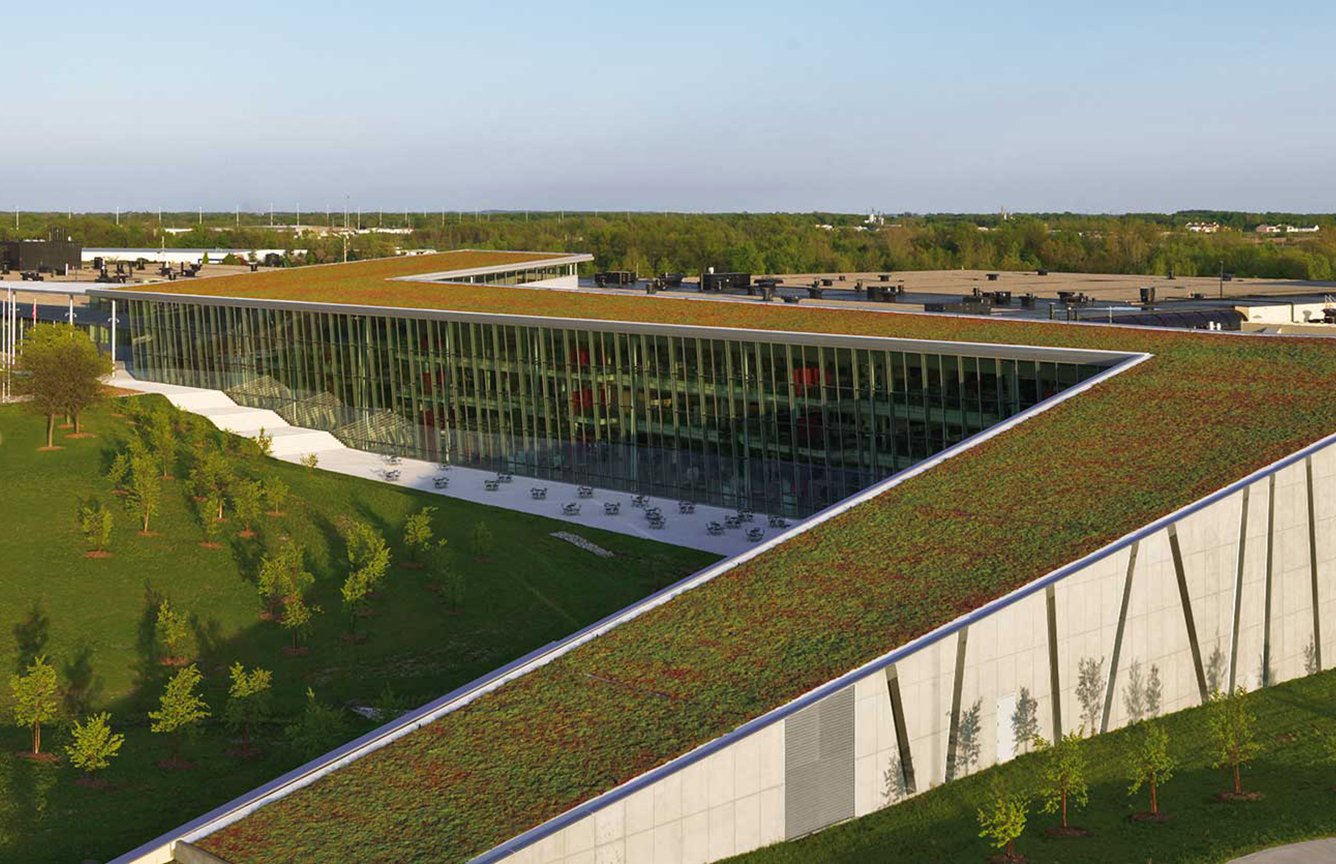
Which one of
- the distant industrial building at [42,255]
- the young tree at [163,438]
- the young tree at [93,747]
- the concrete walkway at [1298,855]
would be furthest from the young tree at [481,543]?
the distant industrial building at [42,255]

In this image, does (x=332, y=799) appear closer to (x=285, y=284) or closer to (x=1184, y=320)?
(x=1184, y=320)

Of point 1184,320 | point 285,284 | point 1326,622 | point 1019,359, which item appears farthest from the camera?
point 285,284

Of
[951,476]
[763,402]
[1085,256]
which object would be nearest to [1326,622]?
[951,476]

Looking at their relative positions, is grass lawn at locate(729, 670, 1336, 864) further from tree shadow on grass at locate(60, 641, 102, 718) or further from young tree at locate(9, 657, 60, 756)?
tree shadow on grass at locate(60, 641, 102, 718)

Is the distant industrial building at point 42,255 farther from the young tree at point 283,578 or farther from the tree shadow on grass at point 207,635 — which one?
the tree shadow on grass at point 207,635

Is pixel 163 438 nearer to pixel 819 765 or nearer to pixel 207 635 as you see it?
pixel 207 635

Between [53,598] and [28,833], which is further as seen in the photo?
[53,598]
